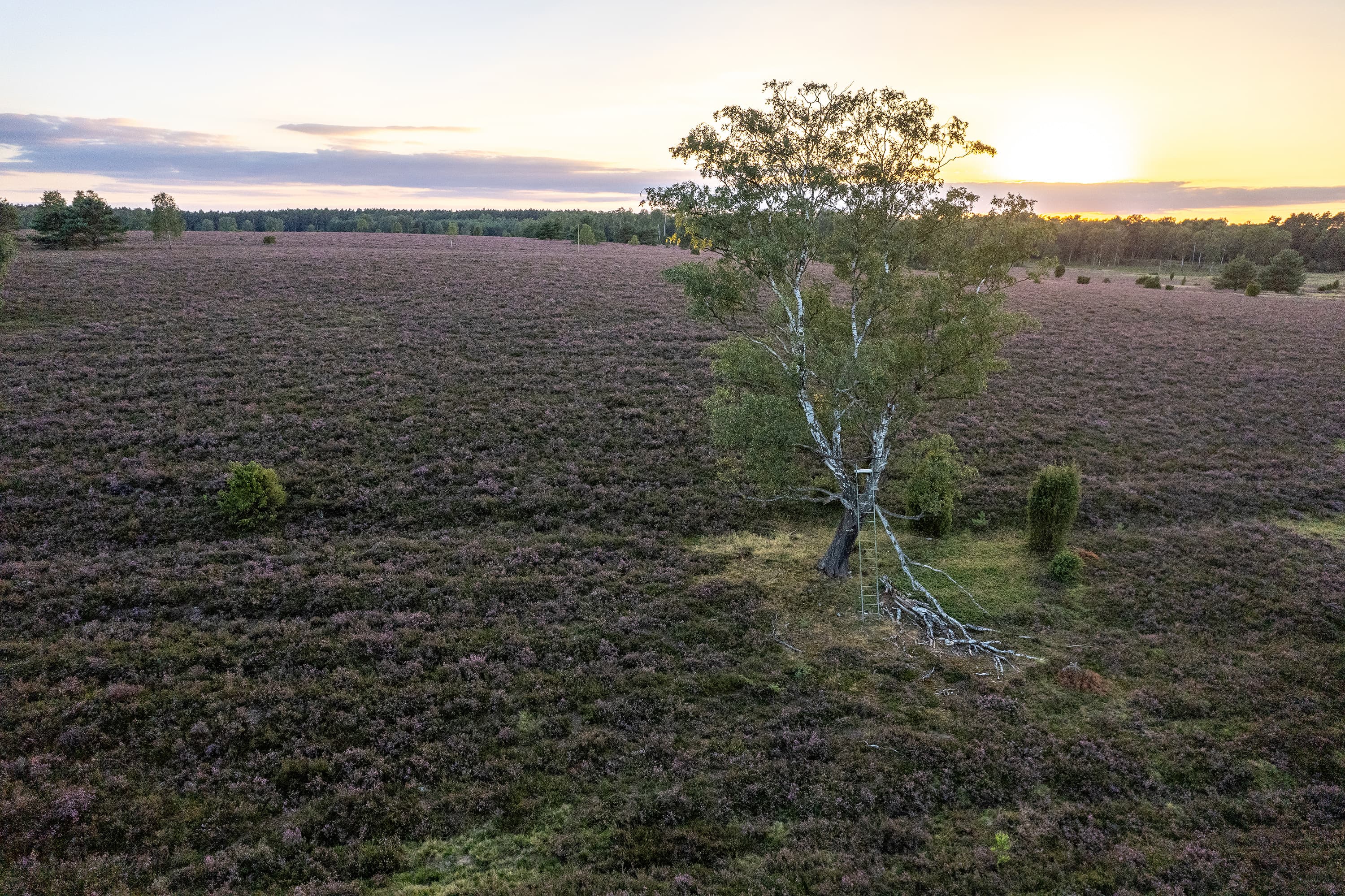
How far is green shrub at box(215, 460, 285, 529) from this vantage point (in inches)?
741

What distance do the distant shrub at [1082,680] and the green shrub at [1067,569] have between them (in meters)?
4.40

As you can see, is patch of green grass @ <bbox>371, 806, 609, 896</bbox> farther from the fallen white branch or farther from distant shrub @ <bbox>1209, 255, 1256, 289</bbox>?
distant shrub @ <bbox>1209, 255, 1256, 289</bbox>

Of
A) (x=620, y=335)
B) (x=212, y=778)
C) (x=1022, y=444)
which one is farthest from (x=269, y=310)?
(x=1022, y=444)

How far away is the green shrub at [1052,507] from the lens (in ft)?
60.5

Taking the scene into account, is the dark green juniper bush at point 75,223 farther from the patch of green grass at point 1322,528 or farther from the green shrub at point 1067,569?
the patch of green grass at point 1322,528

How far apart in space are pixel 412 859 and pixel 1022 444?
92.2ft

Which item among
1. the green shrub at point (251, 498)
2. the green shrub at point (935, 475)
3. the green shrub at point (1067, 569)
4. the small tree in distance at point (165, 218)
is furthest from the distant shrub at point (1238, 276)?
the small tree in distance at point (165, 218)

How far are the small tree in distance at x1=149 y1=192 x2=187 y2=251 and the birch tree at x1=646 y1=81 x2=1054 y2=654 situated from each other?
7548cm

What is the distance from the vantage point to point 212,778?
1037 cm

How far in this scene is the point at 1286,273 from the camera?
3233 inches

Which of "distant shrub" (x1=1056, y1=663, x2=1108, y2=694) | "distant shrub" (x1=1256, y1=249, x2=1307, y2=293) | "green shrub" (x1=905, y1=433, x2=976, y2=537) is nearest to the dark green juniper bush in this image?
"green shrub" (x1=905, y1=433, x2=976, y2=537)

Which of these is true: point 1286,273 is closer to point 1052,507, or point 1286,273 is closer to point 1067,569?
point 1052,507

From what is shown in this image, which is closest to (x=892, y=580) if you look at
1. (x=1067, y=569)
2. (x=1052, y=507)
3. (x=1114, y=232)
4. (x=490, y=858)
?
(x=1067, y=569)

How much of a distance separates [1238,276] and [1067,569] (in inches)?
3821
